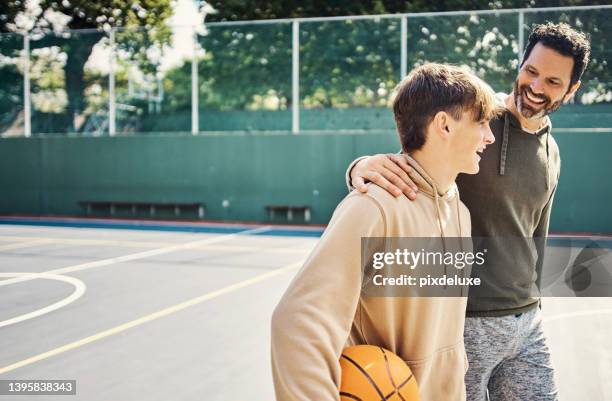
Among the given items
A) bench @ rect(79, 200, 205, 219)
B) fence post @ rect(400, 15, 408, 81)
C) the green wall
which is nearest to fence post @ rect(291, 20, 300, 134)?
the green wall

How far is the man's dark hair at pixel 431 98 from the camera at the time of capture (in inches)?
71.4

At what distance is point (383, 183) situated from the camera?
1.76 m

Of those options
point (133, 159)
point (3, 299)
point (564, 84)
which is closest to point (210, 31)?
point (133, 159)

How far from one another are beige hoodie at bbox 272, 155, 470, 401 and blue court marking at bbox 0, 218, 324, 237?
11.7 m

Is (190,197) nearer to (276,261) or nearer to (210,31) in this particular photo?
(210,31)

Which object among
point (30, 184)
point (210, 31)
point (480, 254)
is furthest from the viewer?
point (30, 184)

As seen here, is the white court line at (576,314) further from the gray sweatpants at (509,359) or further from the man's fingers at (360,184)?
the man's fingers at (360,184)

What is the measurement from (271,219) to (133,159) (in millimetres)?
4233

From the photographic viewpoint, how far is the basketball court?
4.50 metres

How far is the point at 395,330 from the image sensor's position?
1801mm

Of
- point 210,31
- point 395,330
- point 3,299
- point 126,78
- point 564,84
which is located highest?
point 210,31

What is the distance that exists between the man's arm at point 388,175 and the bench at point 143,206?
1496 centimetres

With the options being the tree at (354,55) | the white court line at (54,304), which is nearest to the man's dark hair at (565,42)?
the white court line at (54,304)

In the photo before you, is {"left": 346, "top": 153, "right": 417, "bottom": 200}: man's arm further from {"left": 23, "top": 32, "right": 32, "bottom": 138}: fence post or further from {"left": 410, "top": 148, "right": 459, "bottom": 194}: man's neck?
{"left": 23, "top": 32, "right": 32, "bottom": 138}: fence post
